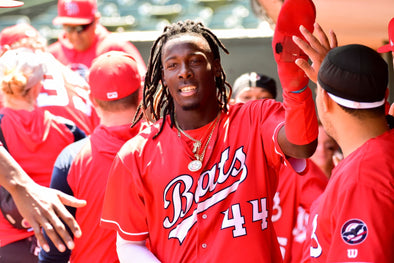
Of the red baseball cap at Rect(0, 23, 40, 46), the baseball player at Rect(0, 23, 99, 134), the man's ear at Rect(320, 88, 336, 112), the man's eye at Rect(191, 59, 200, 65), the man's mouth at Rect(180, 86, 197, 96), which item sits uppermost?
the man's eye at Rect(191, 59, 200, 65)

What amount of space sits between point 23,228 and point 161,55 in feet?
5.11

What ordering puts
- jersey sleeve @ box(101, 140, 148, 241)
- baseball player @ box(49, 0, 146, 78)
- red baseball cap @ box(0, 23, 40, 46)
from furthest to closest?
baseball player @ box(49, 0, 146, 78)
red baseball cap @ box(0, 23, 40, 46)
jersey sleeve @ box(101, 140, 148, 241)

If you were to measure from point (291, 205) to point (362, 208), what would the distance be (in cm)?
173

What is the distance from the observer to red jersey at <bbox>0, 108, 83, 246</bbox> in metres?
3.88

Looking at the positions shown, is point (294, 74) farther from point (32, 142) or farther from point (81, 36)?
point (81, 36)

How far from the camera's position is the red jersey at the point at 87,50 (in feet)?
19.4

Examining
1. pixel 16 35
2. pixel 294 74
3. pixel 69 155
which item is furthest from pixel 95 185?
pixel 16 35

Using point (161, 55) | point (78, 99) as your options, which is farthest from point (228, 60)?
point (161, 55)

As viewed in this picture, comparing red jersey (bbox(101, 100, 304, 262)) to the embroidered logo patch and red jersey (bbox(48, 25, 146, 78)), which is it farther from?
red jersey (bbox(48, 25, 146, 78))

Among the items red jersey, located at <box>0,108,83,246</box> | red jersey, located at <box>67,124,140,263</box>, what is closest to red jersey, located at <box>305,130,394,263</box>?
red jersey, located at <box>67,124,140,263</box>

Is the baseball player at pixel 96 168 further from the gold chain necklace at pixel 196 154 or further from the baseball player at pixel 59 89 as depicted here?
the baseball player at pixel 59 89

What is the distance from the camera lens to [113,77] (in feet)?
11.4

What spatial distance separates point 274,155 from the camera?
2.51 m

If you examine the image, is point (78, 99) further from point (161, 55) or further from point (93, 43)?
point (161, 55)
